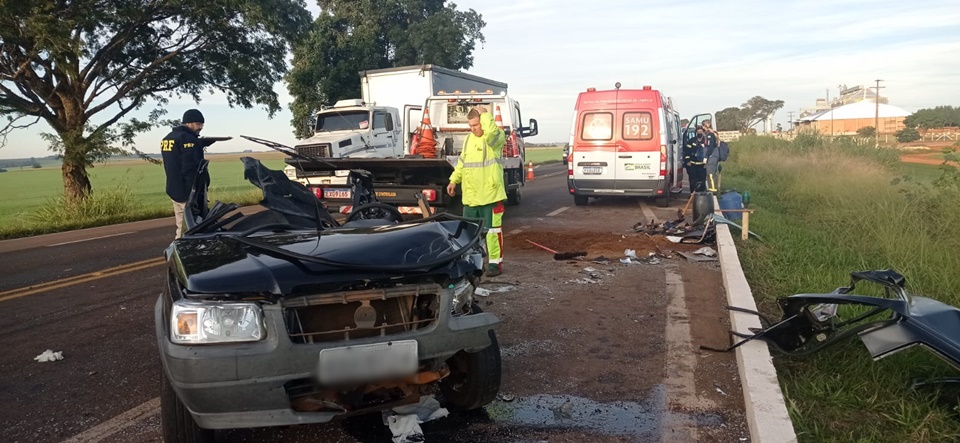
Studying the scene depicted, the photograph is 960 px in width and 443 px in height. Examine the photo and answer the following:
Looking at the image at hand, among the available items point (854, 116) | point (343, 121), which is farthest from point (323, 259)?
point (854, 116)

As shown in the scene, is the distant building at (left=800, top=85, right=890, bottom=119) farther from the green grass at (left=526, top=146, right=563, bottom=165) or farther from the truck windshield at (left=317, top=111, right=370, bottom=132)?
the truck windshield at (left=317, top=111, right=370, bottom=132)

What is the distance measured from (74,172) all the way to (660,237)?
587 inches

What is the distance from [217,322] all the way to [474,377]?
1.39 meters

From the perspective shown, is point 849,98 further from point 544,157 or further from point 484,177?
point 484,177

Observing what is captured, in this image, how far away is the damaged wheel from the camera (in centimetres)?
341

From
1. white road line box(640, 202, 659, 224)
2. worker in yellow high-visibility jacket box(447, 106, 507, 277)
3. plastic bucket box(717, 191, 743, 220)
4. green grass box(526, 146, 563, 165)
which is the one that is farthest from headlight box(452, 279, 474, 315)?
green grass box(526, 146, 563, 165)

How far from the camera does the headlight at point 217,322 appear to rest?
2.56 metres

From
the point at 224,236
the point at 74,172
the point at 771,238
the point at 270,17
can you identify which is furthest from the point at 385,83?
the point at 224,236

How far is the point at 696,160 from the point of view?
1455cm

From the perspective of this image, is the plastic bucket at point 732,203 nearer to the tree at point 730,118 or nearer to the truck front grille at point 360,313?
the truck front grille at point 360,313

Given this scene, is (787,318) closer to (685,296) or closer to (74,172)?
(685,296)

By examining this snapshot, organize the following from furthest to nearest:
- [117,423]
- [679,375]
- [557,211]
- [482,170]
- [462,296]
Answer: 1. [557,211]
2. [482,170]
3. [679,375]
4. [117,423]
5. [462,296]

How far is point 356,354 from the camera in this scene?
266cm

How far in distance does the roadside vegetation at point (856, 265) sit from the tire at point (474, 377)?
61.7 inches
